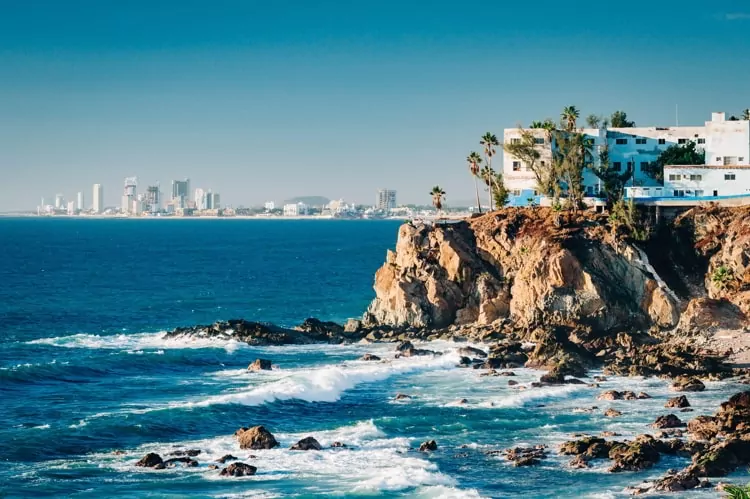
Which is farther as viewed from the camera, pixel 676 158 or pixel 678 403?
pixel 676 158

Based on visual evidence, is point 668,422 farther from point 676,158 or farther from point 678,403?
point 676,158

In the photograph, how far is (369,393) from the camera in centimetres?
7525

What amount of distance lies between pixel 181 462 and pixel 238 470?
13.6ft

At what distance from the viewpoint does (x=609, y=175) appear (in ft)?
365

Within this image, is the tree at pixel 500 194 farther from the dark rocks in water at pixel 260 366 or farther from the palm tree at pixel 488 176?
the dark rocks in water at pixel 260 366

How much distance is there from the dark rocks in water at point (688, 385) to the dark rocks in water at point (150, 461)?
36.3m

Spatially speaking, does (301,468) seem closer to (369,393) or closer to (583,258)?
(369,393)

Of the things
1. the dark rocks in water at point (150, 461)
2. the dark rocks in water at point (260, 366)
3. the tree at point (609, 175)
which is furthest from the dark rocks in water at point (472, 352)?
the dark rocks in water at point (150, 461)

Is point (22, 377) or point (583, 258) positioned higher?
point (583, 258)

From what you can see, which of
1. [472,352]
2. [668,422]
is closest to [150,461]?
[668,422]

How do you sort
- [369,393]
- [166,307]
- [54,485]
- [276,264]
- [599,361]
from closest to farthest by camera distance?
[54,485] → [369,393] → [599,361] → [166,307] → [276,264]

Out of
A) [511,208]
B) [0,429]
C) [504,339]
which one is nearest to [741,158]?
[511,208]

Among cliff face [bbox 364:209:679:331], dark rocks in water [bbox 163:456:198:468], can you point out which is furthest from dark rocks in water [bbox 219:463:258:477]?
cliff face [bbox 364:209:679:331]

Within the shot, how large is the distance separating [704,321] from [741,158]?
1169 inches
